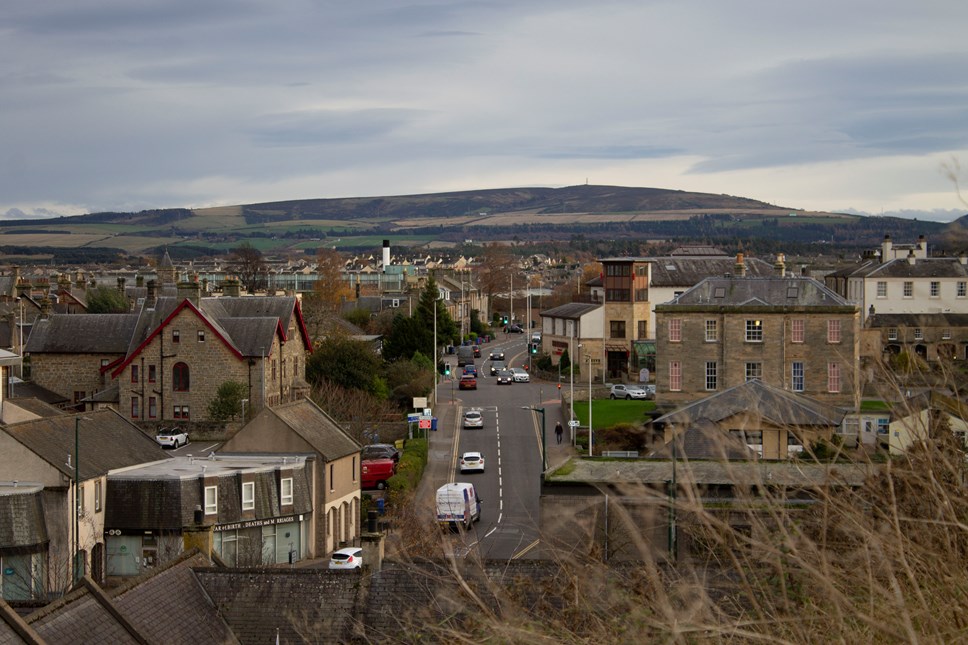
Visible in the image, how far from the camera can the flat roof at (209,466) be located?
38000mm

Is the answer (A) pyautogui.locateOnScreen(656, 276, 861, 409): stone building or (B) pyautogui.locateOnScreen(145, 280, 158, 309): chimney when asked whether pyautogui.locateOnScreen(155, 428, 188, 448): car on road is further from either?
(A) pyautogui.locateOnScreen(656, 276, 861, 409): stone building

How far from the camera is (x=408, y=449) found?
53.4 metres

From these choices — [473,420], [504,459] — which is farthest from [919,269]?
[504,459]

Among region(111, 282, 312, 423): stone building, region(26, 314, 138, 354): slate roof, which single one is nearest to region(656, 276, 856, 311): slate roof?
region(111, 282, 312, 423): stone building

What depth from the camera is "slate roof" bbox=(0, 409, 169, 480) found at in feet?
119

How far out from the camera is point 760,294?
6247 cm

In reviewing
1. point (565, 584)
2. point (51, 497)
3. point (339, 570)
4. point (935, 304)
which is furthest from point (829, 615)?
point (935, 304)

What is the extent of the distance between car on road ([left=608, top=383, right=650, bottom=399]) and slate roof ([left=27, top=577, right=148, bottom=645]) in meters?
52.5

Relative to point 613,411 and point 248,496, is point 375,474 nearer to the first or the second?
point 248,496

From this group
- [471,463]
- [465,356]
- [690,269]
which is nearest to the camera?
[471,463]

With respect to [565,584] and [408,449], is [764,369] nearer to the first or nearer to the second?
[408,449]

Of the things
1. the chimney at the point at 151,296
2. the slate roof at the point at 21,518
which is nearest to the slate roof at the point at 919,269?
the chimney at the point at 151,296

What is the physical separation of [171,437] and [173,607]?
119 ft

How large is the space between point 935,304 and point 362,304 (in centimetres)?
5164
